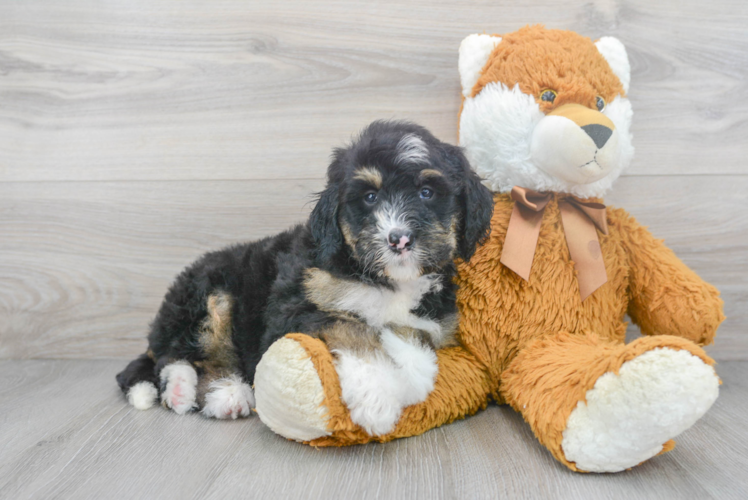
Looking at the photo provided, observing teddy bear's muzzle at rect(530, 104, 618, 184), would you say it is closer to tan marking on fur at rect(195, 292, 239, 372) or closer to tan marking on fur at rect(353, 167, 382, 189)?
tan marking on fur at rect(353, 167, 382, 189)

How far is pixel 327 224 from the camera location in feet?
5.30

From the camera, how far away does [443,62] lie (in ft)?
7.83

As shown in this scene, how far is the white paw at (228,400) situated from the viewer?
1877 millimetres

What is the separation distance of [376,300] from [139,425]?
0.96m

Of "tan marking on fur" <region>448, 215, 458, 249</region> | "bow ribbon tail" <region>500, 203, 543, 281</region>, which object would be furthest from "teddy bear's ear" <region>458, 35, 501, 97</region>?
"tan marking on fur" <region>448, 215, 458, 249</region>

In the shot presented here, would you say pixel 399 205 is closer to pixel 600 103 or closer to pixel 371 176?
pixel 371 176

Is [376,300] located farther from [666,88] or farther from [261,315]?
[666,88]

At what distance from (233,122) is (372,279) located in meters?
1.26

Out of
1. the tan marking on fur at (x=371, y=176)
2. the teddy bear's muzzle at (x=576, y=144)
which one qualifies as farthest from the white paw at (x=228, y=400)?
the teddy bear's muzzle at (x=576, y=144)

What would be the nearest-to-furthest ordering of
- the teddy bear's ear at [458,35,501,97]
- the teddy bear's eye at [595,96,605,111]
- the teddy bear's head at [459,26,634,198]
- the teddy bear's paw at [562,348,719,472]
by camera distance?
1. the teddy bear's paw at [562,348,719,472]
2. the teddy bear's head at [459,26,634,198]
3. the teddy bear's eye at [595,96,605,111]
4. the teddy bear's ear at [458,35,501,97]

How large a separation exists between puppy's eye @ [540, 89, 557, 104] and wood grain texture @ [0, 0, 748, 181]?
0.65 metres

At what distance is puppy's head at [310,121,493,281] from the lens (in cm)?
149

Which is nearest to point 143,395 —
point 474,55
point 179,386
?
point 179,386

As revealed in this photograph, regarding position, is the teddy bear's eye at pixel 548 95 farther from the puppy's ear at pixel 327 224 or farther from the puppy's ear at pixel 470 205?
the puppy's ear at pixel 327 224
